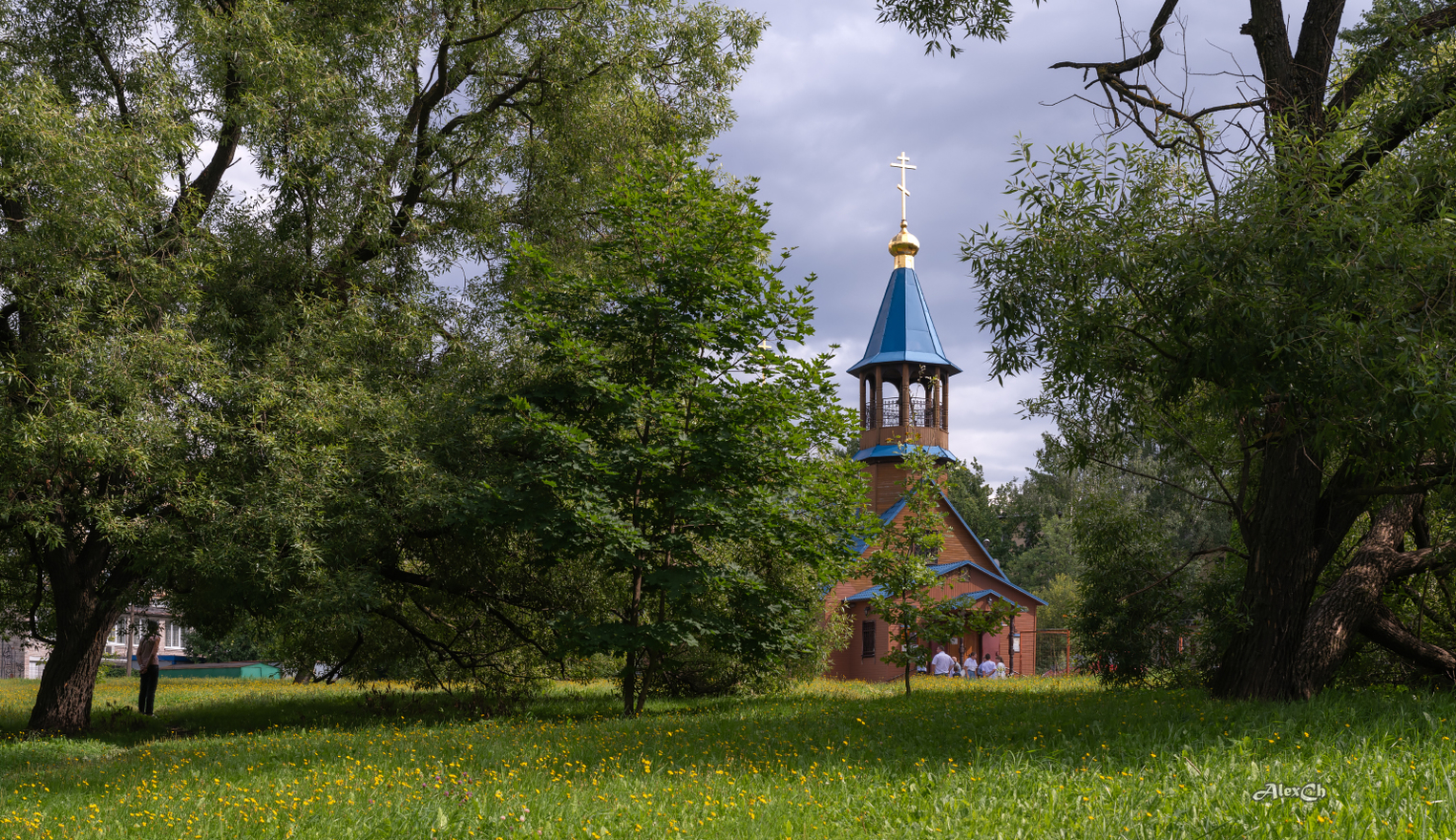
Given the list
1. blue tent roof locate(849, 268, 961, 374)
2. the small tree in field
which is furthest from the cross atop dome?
the small tree in field

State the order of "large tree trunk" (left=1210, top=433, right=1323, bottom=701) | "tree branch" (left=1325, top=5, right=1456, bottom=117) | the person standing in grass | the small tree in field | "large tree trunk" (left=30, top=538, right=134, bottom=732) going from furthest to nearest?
the person standing in grass
the small tree in field
"large tree trunk" (left=30, top=538, right=134, bottom=732)
"large tree trunk" (left=1210, top=433, right=1323, bottom=701)
"tree branch" (left=1325, top=5, right=1456, bottom=117)

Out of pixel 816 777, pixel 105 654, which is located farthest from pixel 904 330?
pixel 105 654

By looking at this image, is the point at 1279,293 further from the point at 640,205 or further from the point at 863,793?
the point at 640,205

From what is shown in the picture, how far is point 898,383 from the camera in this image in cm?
3694

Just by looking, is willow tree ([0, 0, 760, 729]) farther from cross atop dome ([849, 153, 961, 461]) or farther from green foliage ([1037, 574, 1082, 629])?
green foliage ([1037, 574, 1082, 629])

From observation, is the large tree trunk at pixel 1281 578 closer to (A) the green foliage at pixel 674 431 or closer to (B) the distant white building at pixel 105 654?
(A) the green foliage at pixel 674 431

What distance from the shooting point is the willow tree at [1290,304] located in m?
8.18

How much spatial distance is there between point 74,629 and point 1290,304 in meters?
18.5

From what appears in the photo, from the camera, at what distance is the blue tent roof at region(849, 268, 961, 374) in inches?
1401

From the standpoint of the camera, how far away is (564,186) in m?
18.5

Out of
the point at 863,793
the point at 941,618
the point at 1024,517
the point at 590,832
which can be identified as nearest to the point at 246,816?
the point at 590,832

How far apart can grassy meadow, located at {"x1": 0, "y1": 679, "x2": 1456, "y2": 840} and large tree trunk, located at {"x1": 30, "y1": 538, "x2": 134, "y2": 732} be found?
338cm

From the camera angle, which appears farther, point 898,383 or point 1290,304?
point 898,383

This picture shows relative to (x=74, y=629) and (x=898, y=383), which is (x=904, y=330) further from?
(x=74, y=629)
